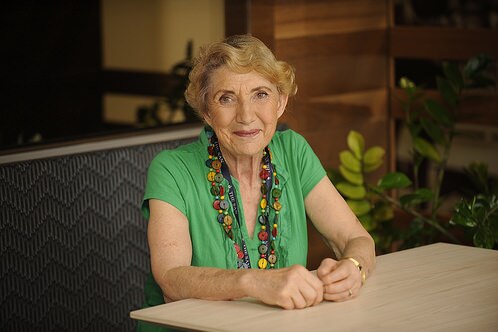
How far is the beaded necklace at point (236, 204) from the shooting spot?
8.92ft

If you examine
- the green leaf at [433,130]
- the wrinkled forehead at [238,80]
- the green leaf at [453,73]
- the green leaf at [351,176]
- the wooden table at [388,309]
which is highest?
the wrinkled forehead at [238,80]

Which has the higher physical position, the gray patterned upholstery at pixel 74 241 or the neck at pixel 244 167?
the neck at pixel 244 167

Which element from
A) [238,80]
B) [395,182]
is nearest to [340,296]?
[238,80]

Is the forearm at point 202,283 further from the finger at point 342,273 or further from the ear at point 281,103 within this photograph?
the ear at point 281,103

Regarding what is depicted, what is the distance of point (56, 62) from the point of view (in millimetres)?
4766

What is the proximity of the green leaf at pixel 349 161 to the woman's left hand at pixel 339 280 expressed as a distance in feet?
5.13

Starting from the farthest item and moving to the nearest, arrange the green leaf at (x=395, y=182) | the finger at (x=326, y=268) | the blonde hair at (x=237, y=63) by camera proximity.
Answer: the green leaf at (x=395, y=182)
the blonde hair at (x=237, y=63)
the finger at (x=326, y=268)

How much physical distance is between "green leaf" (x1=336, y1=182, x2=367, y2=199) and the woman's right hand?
1.68 metres

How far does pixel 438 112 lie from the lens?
3994 millimetres

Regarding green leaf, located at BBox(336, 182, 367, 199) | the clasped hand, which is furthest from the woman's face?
green leaf, located at BBox(336, 182, 367, 199)

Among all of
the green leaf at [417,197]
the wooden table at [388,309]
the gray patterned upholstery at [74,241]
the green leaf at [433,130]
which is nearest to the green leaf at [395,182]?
the green leaf at [417,197]

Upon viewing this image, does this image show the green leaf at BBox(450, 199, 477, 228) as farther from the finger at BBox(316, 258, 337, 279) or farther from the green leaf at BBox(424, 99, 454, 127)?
the finger at BBox(316, 258, 337, 279)

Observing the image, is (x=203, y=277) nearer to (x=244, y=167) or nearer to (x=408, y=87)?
(x=244, y=167)

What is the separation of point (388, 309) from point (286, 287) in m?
0.23
